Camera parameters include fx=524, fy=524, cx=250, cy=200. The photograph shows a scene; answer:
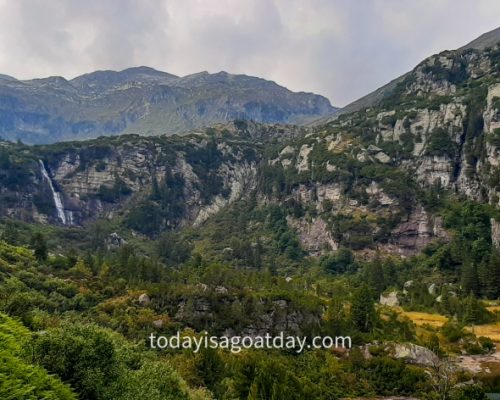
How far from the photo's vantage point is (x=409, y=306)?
104750 millimetres

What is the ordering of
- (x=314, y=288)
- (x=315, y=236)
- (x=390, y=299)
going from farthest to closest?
(x=315, y=236)
(x=390, y=299)
(x=314, y=288)

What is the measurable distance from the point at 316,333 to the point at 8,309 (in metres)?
47.0

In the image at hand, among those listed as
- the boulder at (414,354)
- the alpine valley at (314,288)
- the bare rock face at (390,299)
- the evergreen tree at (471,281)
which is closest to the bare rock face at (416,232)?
the alpine valley at (314,288)

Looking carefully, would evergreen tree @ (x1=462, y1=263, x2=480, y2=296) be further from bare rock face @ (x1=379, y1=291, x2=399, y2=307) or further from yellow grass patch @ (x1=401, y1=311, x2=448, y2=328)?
yellow grass patch @ (x1=401, y1=311, x2=448, y2=328)

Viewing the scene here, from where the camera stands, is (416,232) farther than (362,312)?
Yes

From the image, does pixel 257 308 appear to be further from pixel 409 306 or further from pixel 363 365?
pixel 409 306

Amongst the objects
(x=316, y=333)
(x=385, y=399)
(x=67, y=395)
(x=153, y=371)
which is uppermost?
A: (x=67, y=395)

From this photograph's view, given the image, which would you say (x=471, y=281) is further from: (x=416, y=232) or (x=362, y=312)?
(x=416, y=232)

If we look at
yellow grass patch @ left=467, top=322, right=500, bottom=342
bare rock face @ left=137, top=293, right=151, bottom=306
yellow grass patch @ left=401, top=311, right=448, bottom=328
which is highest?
Result: bare rock face @ left=137, top=293, right=151, bottom=306

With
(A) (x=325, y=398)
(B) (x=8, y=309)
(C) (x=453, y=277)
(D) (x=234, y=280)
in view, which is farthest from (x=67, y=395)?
(C) (x=453, y=277)

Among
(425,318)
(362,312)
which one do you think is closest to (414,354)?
(362,312)

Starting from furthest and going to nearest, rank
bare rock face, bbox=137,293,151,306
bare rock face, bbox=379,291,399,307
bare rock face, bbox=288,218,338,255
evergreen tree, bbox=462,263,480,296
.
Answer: bare rock face, bbox=288,218,338,255 → bare rock face, bbox=379,291,399,307 → evergreen tree, bbox=462,263,480,296 → bare rock face, bbox=137,293,151,306

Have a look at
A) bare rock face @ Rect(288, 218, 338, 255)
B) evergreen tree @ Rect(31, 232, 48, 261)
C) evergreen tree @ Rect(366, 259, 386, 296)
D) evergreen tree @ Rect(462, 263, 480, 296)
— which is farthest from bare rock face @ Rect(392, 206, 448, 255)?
evergreen tree @ Rect(31, 232, 48, 261)

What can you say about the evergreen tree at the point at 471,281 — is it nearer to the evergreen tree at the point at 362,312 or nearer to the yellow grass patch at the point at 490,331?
the yellow grass patch at the point at 490,331
